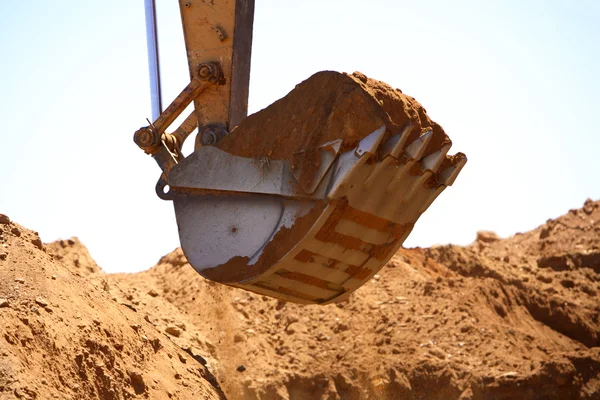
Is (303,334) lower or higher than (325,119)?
lower

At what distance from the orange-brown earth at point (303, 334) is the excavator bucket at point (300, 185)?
3.83 feet

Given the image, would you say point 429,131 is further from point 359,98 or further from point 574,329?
point 574,329

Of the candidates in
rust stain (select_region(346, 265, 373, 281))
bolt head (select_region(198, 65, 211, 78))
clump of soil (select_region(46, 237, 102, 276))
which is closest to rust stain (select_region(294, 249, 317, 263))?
rust stain (select_region(346, 265, 373, 281))

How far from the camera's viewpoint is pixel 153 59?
7.91 meters

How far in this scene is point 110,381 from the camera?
23.7ft

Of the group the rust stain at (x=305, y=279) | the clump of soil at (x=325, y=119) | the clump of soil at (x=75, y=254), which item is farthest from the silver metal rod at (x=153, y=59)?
the clump of soil at (x=75, y=254)

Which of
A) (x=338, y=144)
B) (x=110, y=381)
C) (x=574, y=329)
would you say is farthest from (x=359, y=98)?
(x=574, y=329)

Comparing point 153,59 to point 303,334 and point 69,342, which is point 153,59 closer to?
point 69,342

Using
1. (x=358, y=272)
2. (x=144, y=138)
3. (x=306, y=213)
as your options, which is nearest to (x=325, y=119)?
(x=306, y=213)

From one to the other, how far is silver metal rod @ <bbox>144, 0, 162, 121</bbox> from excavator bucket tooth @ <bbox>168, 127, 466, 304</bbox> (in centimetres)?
82

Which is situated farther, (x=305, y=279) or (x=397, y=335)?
(x=397, y=335)

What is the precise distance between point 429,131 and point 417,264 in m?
6.29

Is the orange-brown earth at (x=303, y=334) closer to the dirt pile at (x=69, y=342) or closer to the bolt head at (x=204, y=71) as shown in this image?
the dirt pile at (x=69, y=342)

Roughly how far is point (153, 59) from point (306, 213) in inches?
84.3
